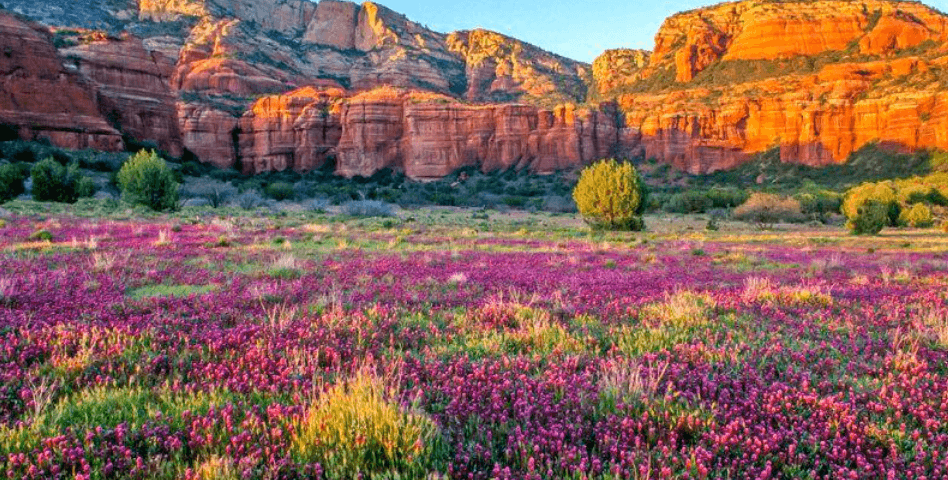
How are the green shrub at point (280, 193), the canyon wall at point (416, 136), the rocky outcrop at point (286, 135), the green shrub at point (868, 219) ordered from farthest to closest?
the rocky outcrop at point (286, 135)
the canyon wall at point (416, 136)
the green shrub at point (280, 193)
the green shrub at point (868, 219)

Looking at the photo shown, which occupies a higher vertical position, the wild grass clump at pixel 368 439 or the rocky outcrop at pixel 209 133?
the rocky outcrop at pixel 209 133

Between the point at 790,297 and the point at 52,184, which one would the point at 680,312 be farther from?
the point at 52,184

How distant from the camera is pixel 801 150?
300ft

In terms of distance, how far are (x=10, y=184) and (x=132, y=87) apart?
207 feet

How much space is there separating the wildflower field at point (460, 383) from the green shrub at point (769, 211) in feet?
153

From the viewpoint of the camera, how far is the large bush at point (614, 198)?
33.7 metres

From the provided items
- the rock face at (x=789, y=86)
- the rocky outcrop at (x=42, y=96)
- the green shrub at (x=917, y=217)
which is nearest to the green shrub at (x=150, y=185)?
the rocky outcrop at (x=42, y=96)

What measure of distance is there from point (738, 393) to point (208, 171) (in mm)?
105464

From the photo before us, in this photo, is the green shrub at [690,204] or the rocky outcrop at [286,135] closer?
the green shrub at [690,204]

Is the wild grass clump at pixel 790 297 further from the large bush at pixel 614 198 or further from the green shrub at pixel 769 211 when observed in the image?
the green shrub at pixel 769 211

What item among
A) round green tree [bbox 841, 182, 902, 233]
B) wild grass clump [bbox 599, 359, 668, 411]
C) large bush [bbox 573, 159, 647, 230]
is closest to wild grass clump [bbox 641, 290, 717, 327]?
wild grass clump [bbox 599, 359, 668, 411]

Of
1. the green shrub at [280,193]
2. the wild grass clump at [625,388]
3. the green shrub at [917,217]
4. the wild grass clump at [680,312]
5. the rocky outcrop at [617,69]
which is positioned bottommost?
the green shrub at [917,217]

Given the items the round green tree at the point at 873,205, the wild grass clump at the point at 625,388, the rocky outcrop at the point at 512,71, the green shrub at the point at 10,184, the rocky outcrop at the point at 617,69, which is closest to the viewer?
the wild grass clump at the point at 625,388

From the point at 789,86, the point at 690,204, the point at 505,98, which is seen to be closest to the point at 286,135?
the point at 505,98
